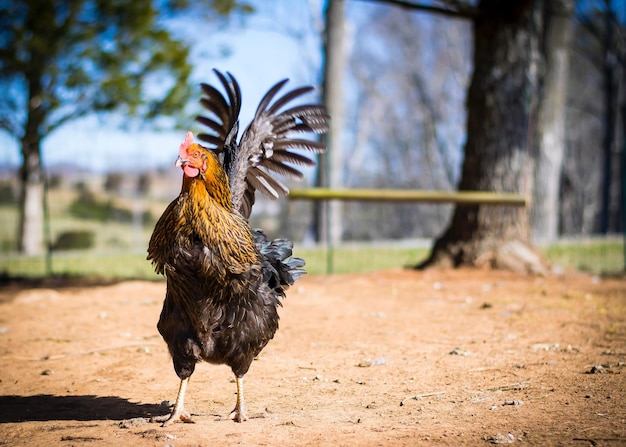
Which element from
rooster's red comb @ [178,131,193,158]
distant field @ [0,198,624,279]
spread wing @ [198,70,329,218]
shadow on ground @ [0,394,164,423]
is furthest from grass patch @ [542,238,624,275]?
rooster's red comb @ [178,131,193,158]

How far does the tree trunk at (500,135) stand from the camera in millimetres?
9477

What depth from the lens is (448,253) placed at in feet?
31.8

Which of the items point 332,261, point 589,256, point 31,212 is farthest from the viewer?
point 31,212

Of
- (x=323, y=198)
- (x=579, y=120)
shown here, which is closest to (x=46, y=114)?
(x=323, y=198)

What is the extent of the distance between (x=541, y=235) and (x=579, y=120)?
20.1 m

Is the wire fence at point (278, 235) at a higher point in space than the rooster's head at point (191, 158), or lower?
lower

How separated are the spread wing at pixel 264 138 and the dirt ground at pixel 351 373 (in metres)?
1.48

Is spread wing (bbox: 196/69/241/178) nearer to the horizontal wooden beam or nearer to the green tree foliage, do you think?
the horizontal wooden beam

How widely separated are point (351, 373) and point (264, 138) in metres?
1.98

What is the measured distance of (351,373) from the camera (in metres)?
4.78

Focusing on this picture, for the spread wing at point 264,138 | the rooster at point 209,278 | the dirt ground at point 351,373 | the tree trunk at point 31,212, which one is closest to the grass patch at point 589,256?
the dirt ground at point 351,373

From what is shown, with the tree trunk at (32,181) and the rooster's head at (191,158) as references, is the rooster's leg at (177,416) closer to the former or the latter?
the rooster's head at (191,158)

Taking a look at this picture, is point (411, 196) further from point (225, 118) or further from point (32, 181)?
point (32, 181)

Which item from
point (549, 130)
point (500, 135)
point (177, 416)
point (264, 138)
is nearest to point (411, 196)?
point (500, 135)
